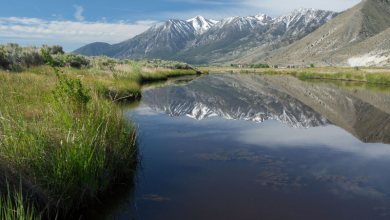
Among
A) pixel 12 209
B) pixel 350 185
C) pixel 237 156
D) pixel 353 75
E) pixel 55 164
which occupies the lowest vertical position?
pixel 350 185

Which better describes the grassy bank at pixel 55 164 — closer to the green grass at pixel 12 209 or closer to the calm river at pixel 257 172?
the green grass at pixel 12 209

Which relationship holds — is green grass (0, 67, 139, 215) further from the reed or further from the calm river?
the calm river

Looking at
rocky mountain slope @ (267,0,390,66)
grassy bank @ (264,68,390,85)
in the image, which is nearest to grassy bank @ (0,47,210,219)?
grassy bank @ (264,68,390,85)

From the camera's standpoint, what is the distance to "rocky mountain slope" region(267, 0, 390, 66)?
264 feet

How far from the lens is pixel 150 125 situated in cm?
808

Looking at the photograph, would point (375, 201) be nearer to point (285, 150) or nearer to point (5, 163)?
point (285, 150)

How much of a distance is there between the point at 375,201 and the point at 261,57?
549 ft

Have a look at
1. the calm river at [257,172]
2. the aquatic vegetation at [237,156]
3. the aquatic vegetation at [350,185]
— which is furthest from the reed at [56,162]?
the aquatic vegetation at [350,185]

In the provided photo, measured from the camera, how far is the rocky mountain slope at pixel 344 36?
80519mm

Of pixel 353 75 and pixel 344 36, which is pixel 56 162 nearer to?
pixel 353 75

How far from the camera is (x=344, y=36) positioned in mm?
91125

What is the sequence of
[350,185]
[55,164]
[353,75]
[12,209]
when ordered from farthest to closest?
[353,75] < [350,185] < [55,164] < [12,209]

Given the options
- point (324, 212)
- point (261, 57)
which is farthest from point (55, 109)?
point (261, 57)

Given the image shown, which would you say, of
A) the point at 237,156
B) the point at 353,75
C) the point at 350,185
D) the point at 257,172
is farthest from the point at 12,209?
the point at 353,75
